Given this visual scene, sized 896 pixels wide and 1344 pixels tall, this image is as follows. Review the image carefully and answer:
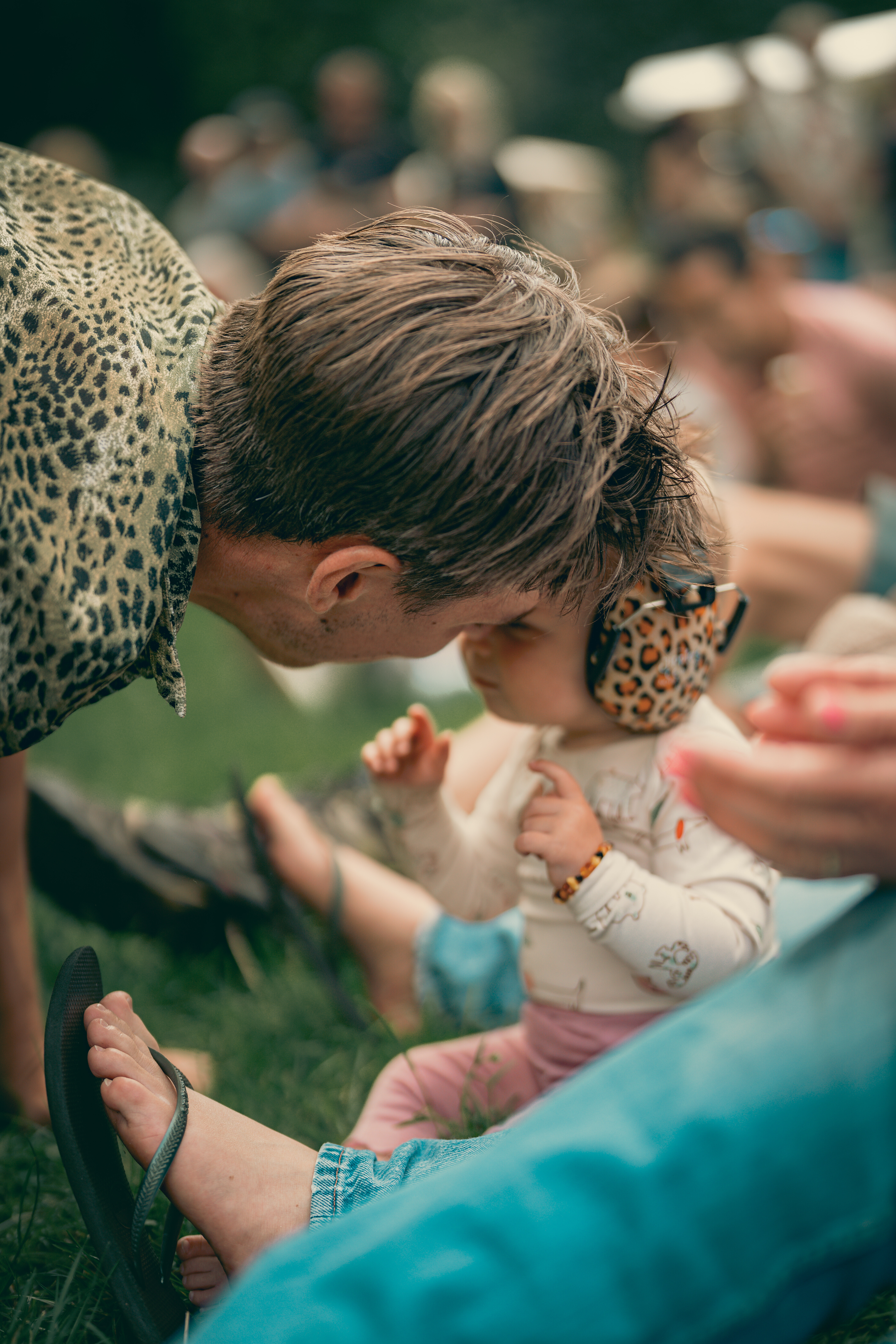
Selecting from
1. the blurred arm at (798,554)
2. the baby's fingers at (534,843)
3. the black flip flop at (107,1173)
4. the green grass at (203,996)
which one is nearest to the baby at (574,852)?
the baby's fingers at (534,843)

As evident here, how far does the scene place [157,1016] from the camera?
6.09 ft

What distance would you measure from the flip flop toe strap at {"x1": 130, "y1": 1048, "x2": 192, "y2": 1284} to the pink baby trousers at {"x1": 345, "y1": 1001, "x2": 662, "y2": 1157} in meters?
0.27

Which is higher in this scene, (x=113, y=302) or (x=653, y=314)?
(x=113, y=302)

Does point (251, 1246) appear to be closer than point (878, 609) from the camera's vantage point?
Yes

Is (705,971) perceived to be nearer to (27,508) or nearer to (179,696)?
(179,696)

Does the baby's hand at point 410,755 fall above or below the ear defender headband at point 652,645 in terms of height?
below

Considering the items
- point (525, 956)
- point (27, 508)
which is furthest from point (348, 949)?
point (27, 508)

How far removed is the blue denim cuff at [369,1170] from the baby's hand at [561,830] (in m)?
0.32

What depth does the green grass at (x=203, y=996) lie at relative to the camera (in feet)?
4.09

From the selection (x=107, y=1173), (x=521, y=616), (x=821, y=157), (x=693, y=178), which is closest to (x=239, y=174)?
(x=693, y=178)

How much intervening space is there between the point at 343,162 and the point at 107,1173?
238 inches

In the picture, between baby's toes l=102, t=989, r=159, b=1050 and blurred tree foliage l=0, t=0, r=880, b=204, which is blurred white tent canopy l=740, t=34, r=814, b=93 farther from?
baby's toes l=102, t=989, r=159, b=1050

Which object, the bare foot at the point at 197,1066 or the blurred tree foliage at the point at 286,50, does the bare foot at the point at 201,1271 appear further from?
the blurred tree foliage at the point at 286,50

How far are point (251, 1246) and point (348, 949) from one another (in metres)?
0.83
